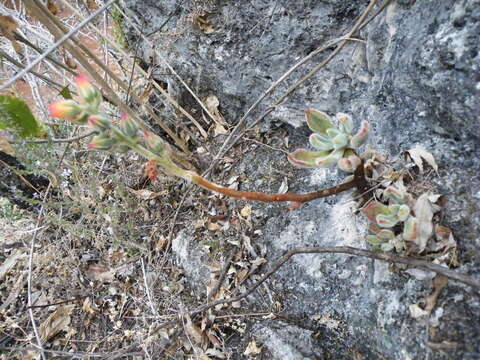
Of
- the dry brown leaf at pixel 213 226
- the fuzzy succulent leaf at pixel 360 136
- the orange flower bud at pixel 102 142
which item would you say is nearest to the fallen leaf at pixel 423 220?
the fuzzy succulent leaf at pixel 360 136

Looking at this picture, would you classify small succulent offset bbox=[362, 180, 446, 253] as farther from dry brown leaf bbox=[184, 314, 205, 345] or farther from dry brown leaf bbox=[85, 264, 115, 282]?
dry brown leaf bbox=[85, 264, 115, 282]

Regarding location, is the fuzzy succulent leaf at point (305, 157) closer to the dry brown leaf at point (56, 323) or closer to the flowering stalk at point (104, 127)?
the flowering stalk at point (104, 127)

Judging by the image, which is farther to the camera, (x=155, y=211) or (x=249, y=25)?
(x=155, y=211)

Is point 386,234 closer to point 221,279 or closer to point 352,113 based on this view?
point 352,113

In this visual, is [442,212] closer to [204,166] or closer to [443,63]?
[443,63]

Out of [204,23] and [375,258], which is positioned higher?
[204,23]

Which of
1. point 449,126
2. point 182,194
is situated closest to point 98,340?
point 182,194

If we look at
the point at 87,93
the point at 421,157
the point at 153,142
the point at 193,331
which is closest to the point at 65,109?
the point at 87,93
